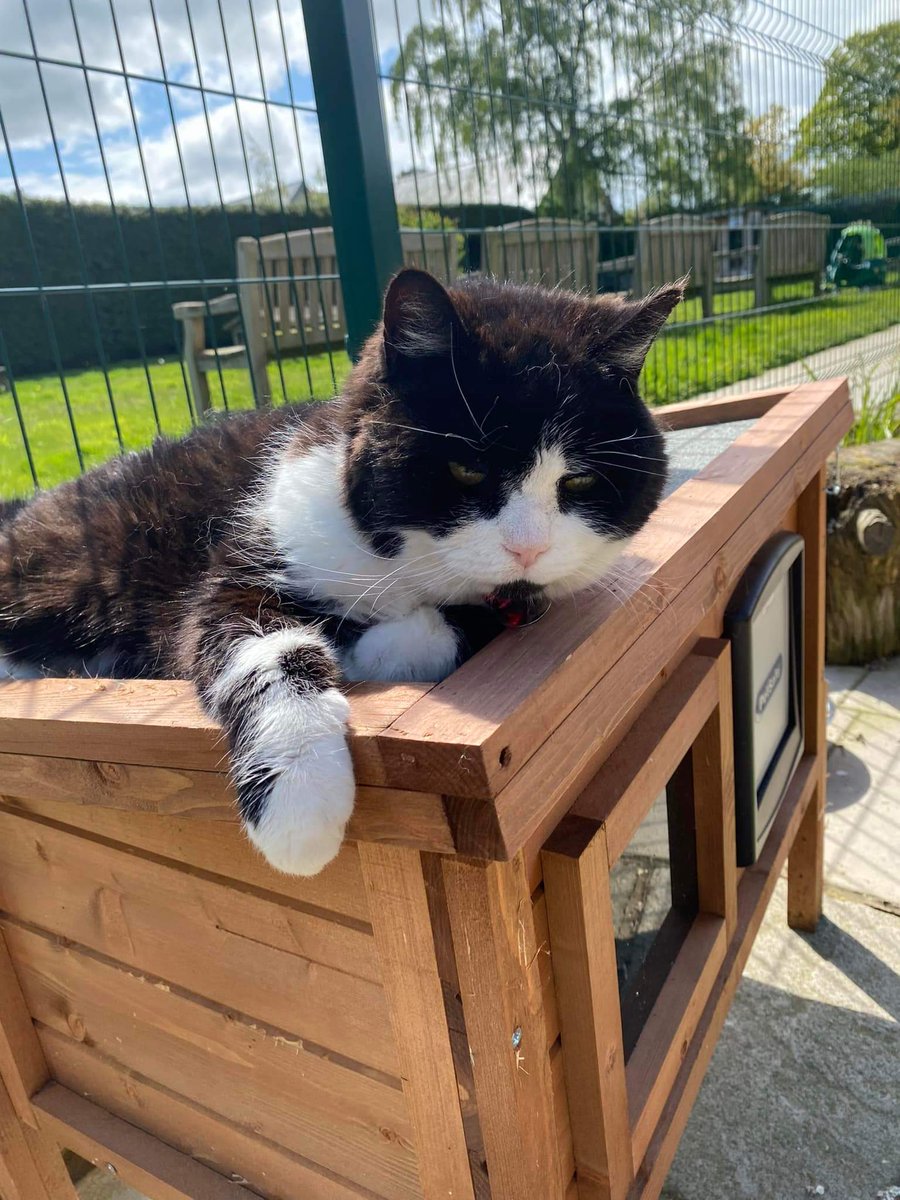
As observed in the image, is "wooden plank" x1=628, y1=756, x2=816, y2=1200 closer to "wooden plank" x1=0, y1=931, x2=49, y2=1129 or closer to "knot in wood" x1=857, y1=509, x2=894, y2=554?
"wooden plank" x1=0, y1=931, x2=49, y2=1129

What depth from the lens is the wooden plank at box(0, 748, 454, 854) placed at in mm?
561

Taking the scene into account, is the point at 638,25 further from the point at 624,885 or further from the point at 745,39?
the point at 624,885

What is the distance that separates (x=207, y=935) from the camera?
874 mm

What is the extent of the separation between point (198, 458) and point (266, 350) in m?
0.86

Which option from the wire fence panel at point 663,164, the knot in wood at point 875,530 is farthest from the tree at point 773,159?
the knot in wood at point 875,530

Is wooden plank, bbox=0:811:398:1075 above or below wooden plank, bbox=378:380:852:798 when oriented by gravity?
below

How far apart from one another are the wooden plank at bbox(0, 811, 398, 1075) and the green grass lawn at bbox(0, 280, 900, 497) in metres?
0.89

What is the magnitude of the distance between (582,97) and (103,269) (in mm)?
1701

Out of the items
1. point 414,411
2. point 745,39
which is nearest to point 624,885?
point 414,411

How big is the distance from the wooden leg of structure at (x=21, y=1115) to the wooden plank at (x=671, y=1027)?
84 centimetres

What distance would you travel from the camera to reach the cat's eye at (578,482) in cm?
80

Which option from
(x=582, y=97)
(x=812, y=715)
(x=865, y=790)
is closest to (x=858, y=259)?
(x=582, y=97)

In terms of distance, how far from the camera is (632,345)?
834 mm

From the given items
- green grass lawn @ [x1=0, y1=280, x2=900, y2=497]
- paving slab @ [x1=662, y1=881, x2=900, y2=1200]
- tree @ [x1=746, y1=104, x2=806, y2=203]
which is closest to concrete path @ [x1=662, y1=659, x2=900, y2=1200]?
paving slab @ [x1=662, y1=881, x2=900, y2=1200]
